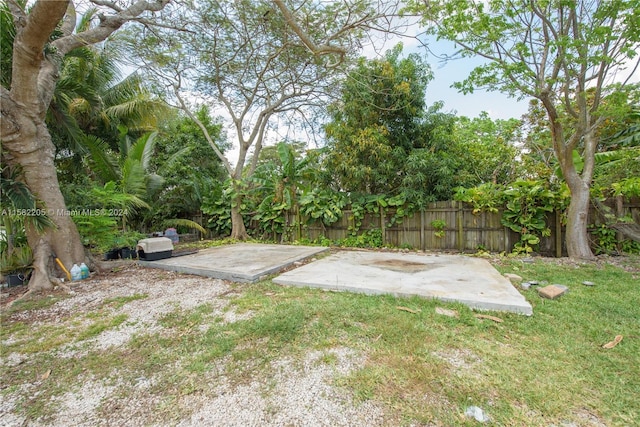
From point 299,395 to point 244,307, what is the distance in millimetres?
1532

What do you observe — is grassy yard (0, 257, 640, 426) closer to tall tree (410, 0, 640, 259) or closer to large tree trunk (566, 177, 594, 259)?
large tree trunk (566, 177, 594, 259)

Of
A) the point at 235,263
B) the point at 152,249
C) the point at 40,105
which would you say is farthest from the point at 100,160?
the point at 235,263

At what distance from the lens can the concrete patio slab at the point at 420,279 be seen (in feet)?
9.76

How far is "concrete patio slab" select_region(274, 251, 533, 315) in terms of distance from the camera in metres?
2.98

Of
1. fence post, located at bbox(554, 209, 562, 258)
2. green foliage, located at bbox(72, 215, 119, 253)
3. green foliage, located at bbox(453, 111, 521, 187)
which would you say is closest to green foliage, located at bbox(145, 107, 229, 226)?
green foliage, located at bbox(72, 215, 119, 253)

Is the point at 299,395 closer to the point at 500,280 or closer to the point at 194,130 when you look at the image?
the point at 500,280

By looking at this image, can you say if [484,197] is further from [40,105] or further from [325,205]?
[40,105]

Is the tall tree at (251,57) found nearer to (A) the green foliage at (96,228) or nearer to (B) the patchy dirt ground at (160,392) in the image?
(A) the green foliage at (96,228)

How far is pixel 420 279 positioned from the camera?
3.84 metres

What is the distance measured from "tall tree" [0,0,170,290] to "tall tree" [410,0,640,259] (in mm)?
5382

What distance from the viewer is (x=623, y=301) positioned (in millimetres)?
3014

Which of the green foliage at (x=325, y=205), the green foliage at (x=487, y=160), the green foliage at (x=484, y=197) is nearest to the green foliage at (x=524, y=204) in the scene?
the green foliage at (x=484, y=197)

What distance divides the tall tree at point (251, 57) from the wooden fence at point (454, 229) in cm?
406

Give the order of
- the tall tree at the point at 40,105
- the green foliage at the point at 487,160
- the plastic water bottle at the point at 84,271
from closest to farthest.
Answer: the tall tree at the point at 40,105 → the plastic water bottle at the point at 84,271 → the green foliage at the point at 487,160
